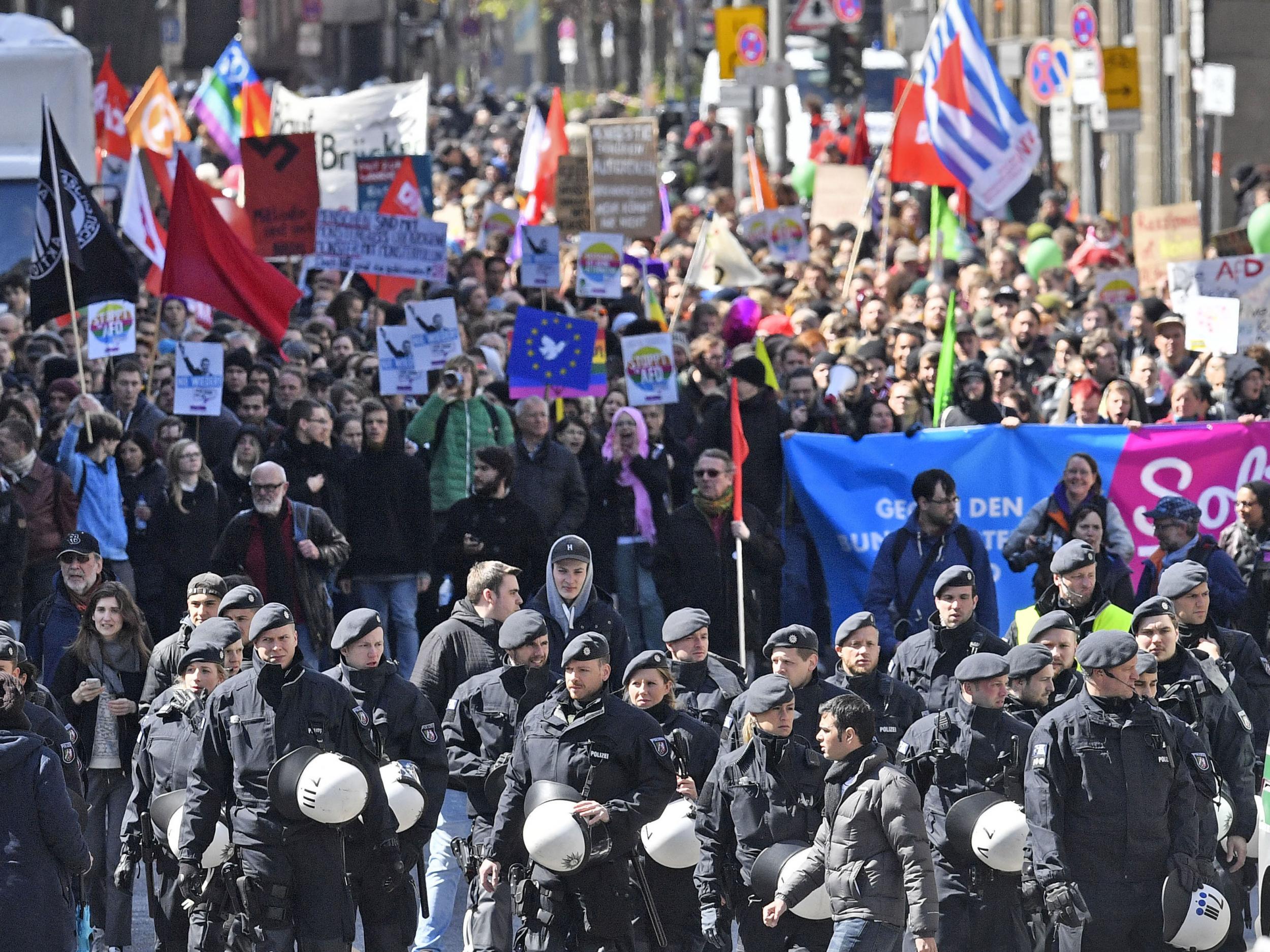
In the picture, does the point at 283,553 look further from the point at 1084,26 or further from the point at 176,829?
the point at 1084,26

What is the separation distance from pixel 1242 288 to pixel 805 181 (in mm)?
13241

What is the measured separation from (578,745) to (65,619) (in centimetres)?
330

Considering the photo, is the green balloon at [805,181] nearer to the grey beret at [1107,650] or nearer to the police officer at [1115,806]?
the grey beret at [1107,650]

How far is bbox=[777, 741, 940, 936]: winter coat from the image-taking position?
8.08 meters

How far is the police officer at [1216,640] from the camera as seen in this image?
986cm

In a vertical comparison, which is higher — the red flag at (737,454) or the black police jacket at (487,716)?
the red flag at (737,454)

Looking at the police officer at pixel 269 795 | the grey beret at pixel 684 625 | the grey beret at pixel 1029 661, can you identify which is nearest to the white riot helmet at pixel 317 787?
the police officer at pixel 269 795

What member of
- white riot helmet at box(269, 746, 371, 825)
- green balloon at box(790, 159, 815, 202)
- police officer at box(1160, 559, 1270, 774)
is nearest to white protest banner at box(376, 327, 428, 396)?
police officer at box(1160, 559, 1270, 774)

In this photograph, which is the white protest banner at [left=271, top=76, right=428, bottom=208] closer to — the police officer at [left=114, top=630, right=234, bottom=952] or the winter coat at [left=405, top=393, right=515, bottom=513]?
the winter coat at [left=405, top=393, right=515, bottom=513]

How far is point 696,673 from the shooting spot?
393 inches

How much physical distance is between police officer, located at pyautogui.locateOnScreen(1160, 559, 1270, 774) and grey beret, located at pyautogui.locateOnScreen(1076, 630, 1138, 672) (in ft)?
3.93

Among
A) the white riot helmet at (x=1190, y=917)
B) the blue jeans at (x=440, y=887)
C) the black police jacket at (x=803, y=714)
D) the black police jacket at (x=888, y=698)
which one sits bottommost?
the blue jeans at (x=440, y=887)

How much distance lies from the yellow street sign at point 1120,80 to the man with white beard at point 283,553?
42.3 ft

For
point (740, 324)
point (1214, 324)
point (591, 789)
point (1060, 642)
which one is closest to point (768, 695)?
point (591, 789)
